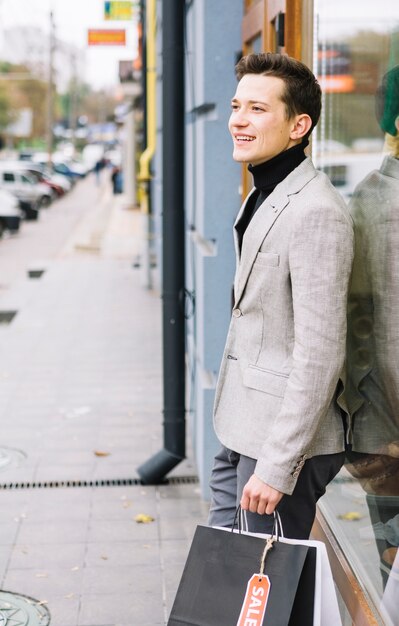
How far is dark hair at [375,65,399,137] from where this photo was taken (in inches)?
114

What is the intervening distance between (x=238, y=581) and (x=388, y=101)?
147 cm

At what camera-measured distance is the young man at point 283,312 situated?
8.02 ft

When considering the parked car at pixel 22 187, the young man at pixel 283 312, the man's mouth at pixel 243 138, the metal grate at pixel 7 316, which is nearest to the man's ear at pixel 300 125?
the young man at pixel 283 312

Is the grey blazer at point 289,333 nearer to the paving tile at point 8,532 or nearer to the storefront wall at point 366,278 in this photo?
the storefront wall at point 366,278

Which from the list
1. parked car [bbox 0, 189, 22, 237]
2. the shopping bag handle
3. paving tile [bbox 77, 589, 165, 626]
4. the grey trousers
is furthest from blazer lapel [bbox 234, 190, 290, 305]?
parked car [bbox 0, 189, 22, 237]

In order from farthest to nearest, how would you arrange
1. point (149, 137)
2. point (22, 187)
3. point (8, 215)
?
point (22, 187)
point (8, 215)
point (149, 137)

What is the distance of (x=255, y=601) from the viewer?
232cm

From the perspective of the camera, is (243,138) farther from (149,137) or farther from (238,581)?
(149,137)

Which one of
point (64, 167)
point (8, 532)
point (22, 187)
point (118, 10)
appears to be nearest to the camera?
point (8, 532)

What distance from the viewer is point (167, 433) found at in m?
6.00

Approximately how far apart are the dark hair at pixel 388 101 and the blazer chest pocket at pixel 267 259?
0.61 meters

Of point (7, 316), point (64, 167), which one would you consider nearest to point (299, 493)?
point (7, 316)

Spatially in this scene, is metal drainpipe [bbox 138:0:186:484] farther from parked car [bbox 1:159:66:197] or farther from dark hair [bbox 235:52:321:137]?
parked car [bbox 1:159:66:197]

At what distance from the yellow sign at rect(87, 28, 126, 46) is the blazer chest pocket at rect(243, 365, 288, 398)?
1833 cm
